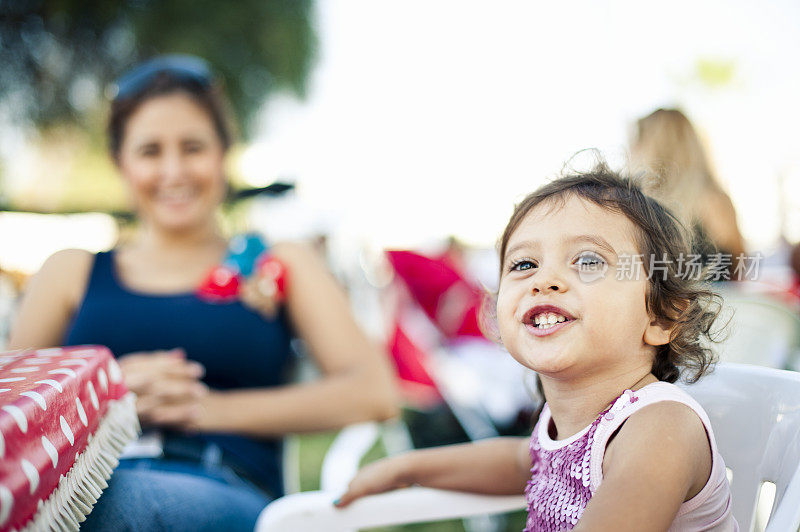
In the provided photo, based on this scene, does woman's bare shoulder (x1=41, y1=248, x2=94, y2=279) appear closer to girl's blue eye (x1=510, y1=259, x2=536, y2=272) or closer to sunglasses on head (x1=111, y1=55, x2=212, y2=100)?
sunglasses on head (x1=111, y1=55, x2=212, y2=100)

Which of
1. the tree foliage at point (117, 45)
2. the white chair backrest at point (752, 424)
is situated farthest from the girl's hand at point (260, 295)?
the tree foliage at point (117, 45)

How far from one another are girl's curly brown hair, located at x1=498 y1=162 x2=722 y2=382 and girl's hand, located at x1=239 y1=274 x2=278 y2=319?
84 cm

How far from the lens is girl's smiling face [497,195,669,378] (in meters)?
0.88

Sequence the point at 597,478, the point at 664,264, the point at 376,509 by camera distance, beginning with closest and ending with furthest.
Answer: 1. the point at 597,478
2. the point at 664,264
3. the point at 376,509

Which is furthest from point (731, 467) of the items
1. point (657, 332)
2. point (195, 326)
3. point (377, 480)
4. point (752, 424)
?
point (195, 326)

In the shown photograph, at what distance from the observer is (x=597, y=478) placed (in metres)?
0.85

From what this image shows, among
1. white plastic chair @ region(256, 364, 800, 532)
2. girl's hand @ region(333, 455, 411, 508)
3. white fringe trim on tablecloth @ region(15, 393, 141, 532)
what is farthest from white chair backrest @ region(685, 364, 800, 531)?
white fringe trim on tablecloth @ region(15, 393, 141, 532)

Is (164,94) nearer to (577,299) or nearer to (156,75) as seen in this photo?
(156,75)

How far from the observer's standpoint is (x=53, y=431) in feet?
2.42

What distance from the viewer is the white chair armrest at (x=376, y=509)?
1051 millimetres

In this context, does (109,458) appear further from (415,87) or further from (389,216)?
(415,87)

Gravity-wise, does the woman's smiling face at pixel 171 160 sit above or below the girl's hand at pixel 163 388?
above

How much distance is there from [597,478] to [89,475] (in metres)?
0.68

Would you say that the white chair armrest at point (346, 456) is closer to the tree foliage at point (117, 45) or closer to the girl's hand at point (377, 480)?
the girl's hand at point (377, 480)
